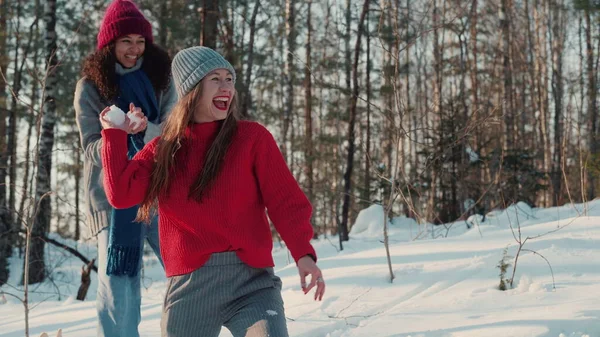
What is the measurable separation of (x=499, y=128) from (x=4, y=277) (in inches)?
601

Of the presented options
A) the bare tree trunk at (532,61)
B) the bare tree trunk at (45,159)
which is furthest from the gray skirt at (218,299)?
the bare tree trunk at (532,61)

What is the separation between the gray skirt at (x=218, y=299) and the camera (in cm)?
201

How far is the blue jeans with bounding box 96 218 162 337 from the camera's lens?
2895 millimetres

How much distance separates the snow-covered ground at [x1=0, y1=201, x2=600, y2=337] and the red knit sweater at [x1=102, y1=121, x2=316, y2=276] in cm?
150

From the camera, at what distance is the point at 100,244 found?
9.77ft

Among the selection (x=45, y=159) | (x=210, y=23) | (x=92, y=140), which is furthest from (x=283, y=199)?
(x=210, y=23)

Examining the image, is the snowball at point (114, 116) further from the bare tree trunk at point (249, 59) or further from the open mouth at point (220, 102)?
the bare tree trunk at point (249, 59)

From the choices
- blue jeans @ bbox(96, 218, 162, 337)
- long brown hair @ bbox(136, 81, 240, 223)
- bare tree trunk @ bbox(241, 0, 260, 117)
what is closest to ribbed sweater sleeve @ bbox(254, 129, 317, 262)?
long brown hair @ bbox(136, 81, 240, 223)

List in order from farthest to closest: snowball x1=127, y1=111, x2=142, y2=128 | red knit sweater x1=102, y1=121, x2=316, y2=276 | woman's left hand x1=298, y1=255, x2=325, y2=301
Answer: snowball x1=127, y1=111, x2=142, y2=128 < red knit sweater x1=102, y1=121, x2=316, y2=276 < woman's left hand x1=298, y1=255, x2=325, y2=301

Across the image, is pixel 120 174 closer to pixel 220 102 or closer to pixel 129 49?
pixel 220 102

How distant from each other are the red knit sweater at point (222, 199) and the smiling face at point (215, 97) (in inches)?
1.6

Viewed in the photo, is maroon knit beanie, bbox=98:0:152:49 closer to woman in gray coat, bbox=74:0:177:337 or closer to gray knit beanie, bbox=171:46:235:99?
woman in gray coat, bbox=74:0:177:337

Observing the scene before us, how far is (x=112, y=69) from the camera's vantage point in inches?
118

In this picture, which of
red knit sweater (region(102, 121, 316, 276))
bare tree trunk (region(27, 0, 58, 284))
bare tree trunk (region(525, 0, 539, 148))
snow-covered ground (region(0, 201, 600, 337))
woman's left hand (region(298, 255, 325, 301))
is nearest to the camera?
woman's left hand (region(298, 255, 325, 301))
